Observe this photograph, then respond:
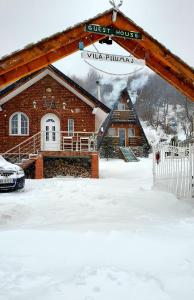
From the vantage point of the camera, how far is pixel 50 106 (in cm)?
2195

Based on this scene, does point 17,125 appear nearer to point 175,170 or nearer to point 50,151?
point 50,151

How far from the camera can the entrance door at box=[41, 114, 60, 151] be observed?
71.8 feet

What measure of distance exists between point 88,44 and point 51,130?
1500 cm

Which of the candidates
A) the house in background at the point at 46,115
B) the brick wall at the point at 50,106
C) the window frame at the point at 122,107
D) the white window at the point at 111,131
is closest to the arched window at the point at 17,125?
the house in background at the point at 46,115

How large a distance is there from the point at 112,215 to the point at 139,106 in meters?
65.2

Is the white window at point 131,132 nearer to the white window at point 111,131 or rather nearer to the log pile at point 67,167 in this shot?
the white window at point 111,131

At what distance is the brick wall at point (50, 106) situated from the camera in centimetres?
2178

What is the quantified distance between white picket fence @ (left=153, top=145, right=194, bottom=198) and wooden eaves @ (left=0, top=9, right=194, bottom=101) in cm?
175

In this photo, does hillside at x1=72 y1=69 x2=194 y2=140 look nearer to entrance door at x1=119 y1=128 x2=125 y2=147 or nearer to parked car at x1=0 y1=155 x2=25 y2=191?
entrance door at x1=119 y1=128 x2=125 y2=147

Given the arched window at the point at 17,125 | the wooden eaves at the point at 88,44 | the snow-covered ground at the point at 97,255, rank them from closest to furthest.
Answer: the snow-covered ground at the point at 97,255 → the wooden eaves at the point at 88,44 → the arched window at the point at 17,125

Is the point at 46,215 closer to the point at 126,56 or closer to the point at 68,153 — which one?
the point at 126,56

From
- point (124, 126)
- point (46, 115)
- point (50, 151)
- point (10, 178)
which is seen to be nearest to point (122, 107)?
point (124, 126)

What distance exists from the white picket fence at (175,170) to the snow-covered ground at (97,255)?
5.58 ft

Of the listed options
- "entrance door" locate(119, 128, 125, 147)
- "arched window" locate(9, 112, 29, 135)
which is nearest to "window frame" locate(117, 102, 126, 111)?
"entrance door" locate(119, 128, 125, 147)
